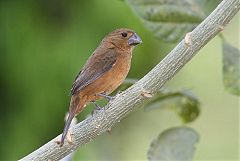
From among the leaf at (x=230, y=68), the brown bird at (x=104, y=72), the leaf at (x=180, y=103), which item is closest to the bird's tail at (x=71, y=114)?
the brown bird at (x=104, y=72)

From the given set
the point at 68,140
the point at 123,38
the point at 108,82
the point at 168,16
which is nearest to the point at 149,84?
the point at 68,140

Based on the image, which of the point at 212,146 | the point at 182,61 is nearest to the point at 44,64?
the point at 212,146

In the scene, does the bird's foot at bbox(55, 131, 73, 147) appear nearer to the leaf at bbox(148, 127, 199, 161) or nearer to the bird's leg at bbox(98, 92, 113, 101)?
the bird's leg at bbox(98, 92, 113, 101)

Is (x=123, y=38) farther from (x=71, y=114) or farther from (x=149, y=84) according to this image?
(x=149, y=84)

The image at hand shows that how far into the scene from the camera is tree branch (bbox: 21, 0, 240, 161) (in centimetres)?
162

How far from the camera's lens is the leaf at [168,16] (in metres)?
2.34

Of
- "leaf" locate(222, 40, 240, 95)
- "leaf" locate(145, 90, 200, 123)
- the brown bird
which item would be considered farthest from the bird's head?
"leaf" locate(222, 40, 240, 95)

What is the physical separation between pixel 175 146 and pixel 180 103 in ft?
0.88

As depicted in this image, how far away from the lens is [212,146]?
6117 millimetres

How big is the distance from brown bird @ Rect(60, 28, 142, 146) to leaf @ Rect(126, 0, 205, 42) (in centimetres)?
13

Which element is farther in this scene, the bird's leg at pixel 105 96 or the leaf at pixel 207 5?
the leaf at pixel 207 5

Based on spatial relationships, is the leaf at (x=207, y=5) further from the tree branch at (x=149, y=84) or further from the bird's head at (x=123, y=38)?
the tree branch at (x=149, y=84)

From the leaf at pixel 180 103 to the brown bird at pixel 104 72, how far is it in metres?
0.25

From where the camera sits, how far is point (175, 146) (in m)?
2.26
